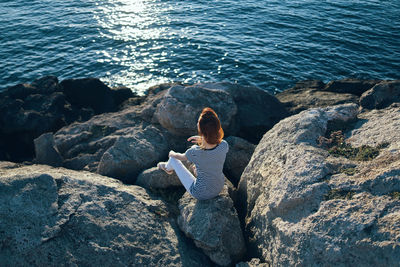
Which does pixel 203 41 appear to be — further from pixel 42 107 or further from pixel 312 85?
pixel 42 107

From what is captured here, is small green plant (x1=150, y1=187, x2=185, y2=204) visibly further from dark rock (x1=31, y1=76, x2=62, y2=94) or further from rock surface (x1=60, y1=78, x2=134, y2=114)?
dark rock (x1=31, y1=76, x2=62, y2=94)

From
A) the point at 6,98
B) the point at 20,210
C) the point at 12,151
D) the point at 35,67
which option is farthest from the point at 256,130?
the point at 35,67

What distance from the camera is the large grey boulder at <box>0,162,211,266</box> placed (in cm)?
572

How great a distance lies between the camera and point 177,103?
10266 mm

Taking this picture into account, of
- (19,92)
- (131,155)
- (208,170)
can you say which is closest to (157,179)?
(131,155)

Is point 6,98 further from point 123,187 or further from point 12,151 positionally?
point 123,187

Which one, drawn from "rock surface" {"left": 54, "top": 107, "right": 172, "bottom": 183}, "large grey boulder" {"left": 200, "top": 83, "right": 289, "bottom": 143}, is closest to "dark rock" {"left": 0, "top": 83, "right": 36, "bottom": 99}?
"rock surface" {"left": 54, "top": 107, "right": 172, "bottom": 183}

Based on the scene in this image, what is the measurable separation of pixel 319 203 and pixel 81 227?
13.9ft

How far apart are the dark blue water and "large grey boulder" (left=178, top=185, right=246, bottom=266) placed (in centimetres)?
1138

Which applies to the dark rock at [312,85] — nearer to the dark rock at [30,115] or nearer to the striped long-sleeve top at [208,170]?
the dark rock at [30,115]

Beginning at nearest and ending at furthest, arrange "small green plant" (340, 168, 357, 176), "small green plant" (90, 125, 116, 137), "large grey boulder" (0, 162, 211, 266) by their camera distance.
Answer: "large grey boulder" (0, 162, 211, 266) → "small green plant" (340, 168, 357, 176) → "small green plant" (90, 125, 116, 137)

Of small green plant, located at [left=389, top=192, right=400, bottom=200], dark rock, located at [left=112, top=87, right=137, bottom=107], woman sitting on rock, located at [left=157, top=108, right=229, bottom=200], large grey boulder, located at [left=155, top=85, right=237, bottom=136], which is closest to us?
small green plant, located at [left=389, top=192, right=400, bottom=200]

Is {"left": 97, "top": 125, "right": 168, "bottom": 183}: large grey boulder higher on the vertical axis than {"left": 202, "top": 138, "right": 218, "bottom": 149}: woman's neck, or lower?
lower

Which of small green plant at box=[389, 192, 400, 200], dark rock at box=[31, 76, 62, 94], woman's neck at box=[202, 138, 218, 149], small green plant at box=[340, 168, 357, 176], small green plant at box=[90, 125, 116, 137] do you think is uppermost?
small green plant at box=[389, 192, 400, 200]
